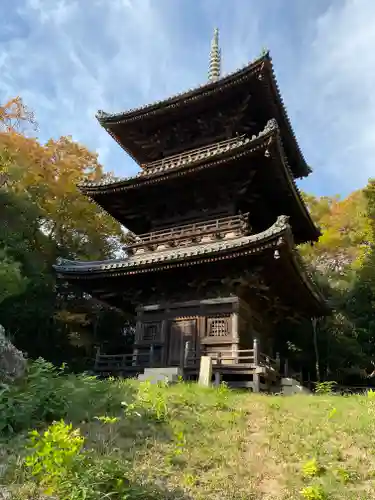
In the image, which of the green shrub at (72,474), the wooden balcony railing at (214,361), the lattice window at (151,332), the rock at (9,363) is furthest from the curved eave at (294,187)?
the green shrub at (72,474)

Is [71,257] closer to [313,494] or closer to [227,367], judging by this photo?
[227,367]

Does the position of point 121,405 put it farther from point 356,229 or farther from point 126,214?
point 356,229

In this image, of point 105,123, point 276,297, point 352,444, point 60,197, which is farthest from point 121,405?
point 60,197

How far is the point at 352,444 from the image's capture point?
24.0 ft

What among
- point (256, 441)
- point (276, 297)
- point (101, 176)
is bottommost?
point (256, 441)

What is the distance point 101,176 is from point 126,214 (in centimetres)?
1128

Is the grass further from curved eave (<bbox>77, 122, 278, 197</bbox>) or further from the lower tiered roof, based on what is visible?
curved eave (<bbox>77, 122, 278, 197</bbox>)

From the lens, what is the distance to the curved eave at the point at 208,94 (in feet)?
53.2

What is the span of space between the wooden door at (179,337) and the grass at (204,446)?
16.0 feet

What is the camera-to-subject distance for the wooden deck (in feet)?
42.2

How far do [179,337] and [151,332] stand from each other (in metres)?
1.20

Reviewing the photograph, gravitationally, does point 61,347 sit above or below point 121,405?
above

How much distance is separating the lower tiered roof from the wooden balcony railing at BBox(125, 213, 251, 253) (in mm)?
174

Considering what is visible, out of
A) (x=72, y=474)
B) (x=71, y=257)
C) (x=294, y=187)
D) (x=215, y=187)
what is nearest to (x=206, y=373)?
(x=72, y=474)
